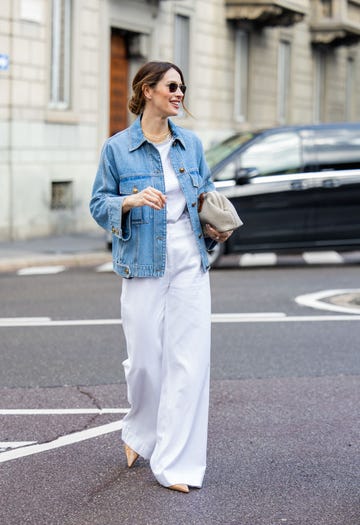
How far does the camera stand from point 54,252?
1692 centimetres

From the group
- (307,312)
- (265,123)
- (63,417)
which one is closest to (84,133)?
(265,123)

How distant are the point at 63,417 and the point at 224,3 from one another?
2079 centimetres

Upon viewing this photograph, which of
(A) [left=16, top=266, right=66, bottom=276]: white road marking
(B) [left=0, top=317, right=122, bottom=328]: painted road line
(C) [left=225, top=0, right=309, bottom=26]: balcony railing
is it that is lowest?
(B) [left=0, top=317, right=122, bottom=328]: painted road line

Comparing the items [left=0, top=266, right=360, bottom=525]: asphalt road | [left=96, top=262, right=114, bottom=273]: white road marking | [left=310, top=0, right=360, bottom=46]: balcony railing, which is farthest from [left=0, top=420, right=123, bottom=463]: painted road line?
[left=310, top=0, right=360, bottom=46]: balcony railing

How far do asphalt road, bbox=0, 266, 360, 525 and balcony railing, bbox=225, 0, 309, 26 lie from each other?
1581cm

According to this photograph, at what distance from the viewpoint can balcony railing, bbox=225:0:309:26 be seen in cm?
2647

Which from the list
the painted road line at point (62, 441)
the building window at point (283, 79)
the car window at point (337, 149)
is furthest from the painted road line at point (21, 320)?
the building window at point (283, 79)

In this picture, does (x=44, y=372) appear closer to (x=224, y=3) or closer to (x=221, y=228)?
(x=221, y=228)

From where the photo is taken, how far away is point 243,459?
228 inches

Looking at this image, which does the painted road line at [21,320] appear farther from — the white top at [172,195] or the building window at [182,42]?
the building window at [182,42]

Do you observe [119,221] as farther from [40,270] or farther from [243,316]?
[40,270]

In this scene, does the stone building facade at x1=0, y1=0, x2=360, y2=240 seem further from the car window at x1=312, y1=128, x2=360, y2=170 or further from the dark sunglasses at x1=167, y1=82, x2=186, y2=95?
the dark sunglasses at x1=167, y1=82, x2=186, y2=95

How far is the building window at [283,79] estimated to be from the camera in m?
30.2

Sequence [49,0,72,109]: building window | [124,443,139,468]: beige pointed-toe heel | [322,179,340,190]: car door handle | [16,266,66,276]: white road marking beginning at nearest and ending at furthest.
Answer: [124,443,139,468]: beige pointed-toe heel → [16,266,66,276]: white road marking → [322,179,340,190]: car door handle → [49,0,72,109]: building window
